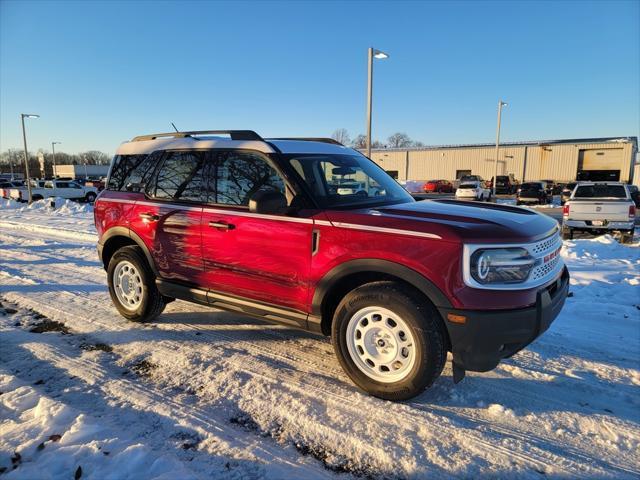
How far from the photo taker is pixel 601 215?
37.1 feet

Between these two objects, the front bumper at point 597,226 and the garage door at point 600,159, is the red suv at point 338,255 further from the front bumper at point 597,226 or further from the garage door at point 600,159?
the garage door at point 600,159

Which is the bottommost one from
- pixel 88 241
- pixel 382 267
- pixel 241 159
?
pixel 88 241

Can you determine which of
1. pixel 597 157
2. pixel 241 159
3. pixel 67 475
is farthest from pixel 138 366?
pixel 597 157

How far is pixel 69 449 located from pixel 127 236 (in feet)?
9.02

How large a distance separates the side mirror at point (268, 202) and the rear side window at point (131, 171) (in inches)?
74.4

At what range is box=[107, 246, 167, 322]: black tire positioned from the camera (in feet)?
15.4

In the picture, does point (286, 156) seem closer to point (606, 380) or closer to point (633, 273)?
point (606, 380)

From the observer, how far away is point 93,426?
8.86ft

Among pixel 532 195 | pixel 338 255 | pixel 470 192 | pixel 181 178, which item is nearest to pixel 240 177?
pixel 181 178

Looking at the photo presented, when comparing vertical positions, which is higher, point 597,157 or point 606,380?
point 597,157

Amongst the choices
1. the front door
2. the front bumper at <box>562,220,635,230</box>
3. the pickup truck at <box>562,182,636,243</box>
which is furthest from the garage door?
the front door

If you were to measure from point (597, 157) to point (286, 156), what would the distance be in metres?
50.3

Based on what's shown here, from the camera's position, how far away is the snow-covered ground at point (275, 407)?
2.47m

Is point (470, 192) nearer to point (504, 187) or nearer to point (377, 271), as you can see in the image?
point (504, 187)
